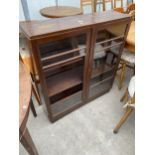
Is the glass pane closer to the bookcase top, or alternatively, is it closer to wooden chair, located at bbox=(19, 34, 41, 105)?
the bookcase top

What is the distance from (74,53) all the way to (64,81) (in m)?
0.33

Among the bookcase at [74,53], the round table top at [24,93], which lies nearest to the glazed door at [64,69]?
the bookcase at [74,53]

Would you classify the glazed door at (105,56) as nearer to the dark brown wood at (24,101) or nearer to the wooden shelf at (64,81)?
the wooden shelf at (64,81)

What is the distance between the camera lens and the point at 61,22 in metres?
1.07

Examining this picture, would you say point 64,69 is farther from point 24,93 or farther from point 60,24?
point 24,93

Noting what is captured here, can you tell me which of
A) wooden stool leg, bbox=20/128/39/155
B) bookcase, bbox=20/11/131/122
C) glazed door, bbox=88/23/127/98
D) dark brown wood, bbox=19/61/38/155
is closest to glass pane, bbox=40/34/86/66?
bookcase, bbox=20/11/131/122

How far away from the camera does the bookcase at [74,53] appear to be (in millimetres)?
956

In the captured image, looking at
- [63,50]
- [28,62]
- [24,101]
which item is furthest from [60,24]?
[24,101]

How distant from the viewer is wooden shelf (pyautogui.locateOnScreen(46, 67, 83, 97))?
1316 mm

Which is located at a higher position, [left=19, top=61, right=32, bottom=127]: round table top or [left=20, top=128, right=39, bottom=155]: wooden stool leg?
[left=19, top=61, right=32, bottom=127]: round table top

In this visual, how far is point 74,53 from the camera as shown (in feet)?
3.99
